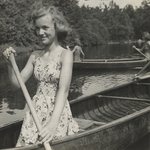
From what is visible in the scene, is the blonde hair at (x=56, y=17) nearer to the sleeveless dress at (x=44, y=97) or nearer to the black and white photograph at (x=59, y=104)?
the black and white photograph at (x=59, y=104)

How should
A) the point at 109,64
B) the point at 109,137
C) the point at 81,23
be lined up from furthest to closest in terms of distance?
the point at 81,23 → the point at 109,64 → the point at 109,137

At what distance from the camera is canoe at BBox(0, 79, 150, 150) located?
297cm

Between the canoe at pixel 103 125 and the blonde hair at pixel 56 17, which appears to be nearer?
the blonde hair at pixel 56 17

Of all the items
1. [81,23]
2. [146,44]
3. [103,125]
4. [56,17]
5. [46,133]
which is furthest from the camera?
[81,23]

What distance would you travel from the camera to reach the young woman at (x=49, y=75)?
6.77 feet

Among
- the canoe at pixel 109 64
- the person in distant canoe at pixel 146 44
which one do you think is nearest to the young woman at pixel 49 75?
the person in distant canoe at pixel 146 44

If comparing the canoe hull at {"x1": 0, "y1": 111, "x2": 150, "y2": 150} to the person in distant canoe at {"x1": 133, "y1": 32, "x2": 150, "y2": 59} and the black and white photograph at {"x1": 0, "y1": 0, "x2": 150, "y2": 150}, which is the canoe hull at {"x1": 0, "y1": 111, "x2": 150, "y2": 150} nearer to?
the black and white photograph at {"x1": 0, "y1": 0, "x2": 150, "y2": 150}

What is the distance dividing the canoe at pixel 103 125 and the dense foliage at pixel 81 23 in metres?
1.29

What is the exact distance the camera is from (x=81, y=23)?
40.8m

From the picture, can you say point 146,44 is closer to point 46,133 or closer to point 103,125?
point 103,125

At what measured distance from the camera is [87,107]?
5.01 metres

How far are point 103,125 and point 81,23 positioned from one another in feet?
127

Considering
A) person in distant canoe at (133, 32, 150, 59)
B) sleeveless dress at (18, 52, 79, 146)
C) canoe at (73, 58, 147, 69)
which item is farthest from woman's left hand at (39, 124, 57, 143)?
canoe at (73, 58, 147, 69)

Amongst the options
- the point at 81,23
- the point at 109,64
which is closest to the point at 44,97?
the point at 109,64
